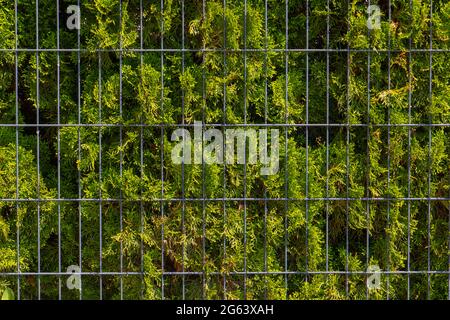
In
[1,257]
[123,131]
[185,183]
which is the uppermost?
[123,131]

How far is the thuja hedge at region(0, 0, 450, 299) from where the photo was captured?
488 cm

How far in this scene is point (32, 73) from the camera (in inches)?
194

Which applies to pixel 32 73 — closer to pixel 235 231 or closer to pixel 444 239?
pixel 235 231

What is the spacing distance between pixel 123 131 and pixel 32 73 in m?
0.72

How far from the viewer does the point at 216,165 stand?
4.91 m

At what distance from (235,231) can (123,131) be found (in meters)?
1.00

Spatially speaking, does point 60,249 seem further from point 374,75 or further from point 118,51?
point 374,75

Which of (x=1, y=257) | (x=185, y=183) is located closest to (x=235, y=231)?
(x=185, y=183)

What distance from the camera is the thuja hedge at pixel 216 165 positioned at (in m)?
4.88

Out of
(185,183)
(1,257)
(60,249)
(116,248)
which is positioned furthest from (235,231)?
(1,257)
